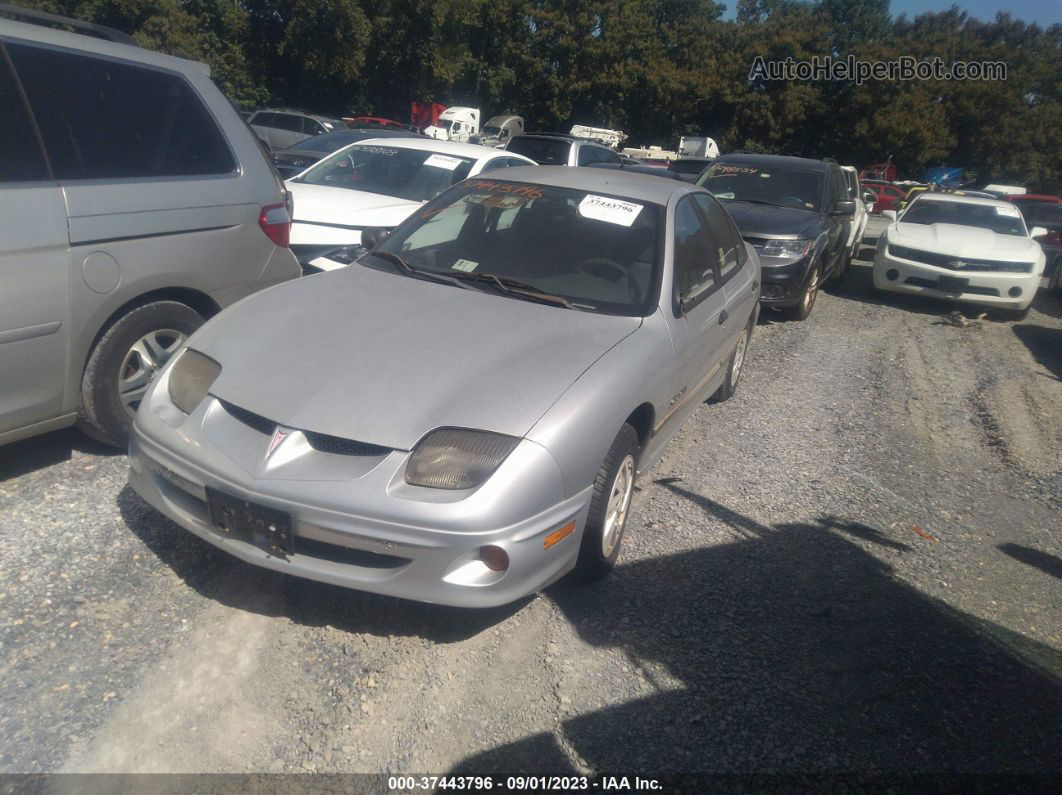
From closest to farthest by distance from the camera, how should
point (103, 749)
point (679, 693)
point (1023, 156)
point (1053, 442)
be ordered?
point (103, 749), point (679, 693), point (1053, 442), point (1023, 156)

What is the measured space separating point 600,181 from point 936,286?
7.01 meters

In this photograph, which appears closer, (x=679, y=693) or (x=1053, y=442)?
(x=679, y=693)

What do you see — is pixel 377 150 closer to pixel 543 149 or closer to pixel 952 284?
pixel 543 149

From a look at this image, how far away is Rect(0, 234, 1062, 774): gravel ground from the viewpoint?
2574 millimetres

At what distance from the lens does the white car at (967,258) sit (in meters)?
9.55

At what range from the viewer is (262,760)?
245cm

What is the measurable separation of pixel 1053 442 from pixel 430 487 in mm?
5221

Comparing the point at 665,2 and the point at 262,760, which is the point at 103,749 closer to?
the point at 262,760

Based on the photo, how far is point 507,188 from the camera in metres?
4.42

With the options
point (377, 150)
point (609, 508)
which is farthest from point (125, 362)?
point (377, 150)

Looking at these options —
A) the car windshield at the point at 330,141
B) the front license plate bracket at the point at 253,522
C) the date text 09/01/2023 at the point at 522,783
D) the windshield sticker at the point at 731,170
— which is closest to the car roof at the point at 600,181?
the front license plate bracket at the point at 253,522

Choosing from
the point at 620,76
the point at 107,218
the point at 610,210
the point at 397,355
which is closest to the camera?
the point at 397,355

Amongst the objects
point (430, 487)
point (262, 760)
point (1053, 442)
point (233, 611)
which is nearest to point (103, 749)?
point (262, 760)

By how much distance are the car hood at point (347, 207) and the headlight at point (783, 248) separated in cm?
361
